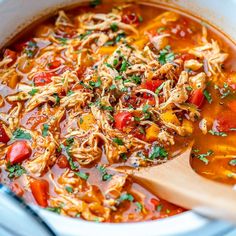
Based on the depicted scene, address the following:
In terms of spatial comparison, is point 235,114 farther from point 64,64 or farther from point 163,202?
point 64,64

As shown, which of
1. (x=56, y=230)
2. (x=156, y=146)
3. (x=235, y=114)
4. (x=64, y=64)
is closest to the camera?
(x=56, y=230)

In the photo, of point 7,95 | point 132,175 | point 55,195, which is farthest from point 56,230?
point 7,95

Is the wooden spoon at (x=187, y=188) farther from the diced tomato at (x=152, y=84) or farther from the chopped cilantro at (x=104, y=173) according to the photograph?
the diced tomato at (x=152, y=84)

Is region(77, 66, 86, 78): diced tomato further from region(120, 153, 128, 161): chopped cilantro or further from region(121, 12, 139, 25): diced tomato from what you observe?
region(120, 153, 128, 161): chopped cilantro

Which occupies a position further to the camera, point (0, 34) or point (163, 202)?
point (0, 34)

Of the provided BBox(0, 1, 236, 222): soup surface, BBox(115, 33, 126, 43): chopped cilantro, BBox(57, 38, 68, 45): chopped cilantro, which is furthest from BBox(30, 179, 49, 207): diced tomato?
BBox(115, 33, 126, 43): chopped cilantro

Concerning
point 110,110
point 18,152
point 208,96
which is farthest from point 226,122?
point 18,152

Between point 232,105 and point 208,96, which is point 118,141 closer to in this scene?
point 208,96
